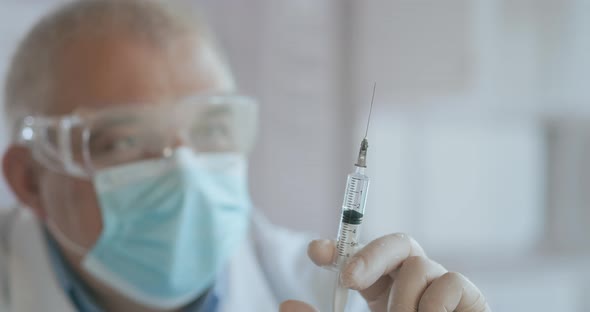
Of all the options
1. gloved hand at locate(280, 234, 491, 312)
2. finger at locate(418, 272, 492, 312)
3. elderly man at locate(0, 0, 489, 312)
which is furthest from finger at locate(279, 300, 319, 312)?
elderly man at locate(0, 0, 489, 312)

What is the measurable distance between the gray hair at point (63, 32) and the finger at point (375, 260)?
818 millimetres

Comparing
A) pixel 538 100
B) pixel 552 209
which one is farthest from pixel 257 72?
pixel 552 209

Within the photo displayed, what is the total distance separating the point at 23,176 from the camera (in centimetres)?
122

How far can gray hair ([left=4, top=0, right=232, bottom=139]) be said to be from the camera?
44.9 inches

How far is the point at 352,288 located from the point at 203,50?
0.87 m

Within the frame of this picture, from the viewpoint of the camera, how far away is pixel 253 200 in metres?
2.08

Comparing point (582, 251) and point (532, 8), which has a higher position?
point (532, 8)

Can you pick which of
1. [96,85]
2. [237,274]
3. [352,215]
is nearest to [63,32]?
[96,85]

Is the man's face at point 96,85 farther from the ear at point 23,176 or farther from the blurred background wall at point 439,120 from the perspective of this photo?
the blurred background wall at point 439,120

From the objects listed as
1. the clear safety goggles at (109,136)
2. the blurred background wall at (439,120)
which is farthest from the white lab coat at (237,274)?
the blurred background wall at (439,120)

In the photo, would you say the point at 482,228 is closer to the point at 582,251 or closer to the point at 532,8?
the point at 582,251

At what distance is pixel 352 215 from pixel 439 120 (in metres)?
1.47

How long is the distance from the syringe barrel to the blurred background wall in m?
1.05

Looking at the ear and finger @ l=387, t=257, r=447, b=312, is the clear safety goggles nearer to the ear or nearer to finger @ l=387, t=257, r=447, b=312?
the ear
